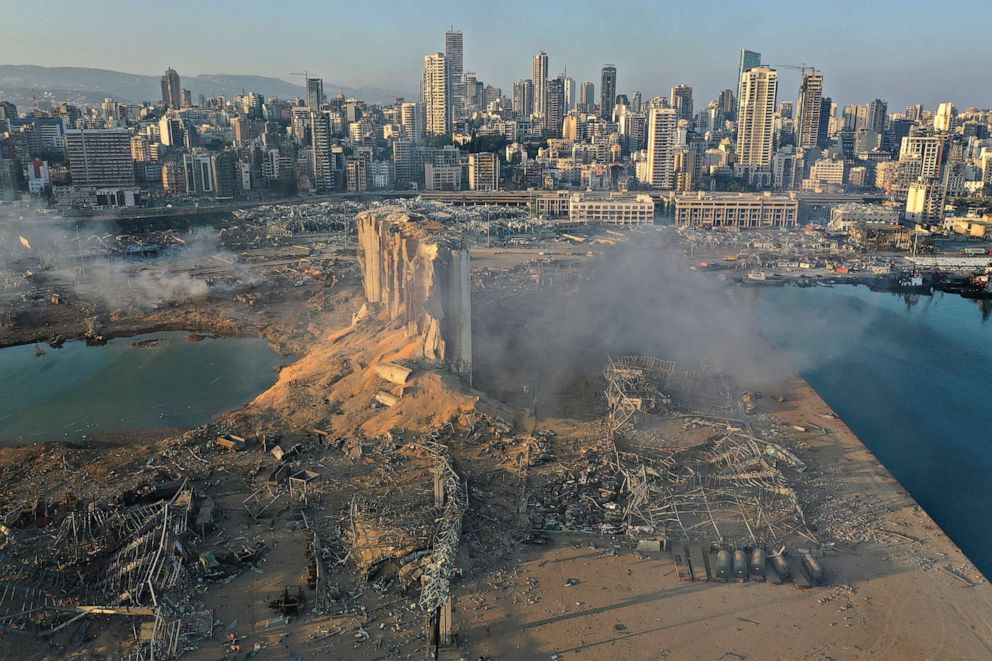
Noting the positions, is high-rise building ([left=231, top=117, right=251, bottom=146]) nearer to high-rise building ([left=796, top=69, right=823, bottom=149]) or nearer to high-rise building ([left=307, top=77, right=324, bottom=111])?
high-rise building ([left=307, top=77, right=324, bottom=111])

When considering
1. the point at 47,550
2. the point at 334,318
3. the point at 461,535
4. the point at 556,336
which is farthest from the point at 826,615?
the point at 334,318

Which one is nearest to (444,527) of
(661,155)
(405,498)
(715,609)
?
(405,498)

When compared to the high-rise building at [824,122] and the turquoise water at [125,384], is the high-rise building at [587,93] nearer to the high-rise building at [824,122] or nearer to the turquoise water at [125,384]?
the high-rise building at [824,122]

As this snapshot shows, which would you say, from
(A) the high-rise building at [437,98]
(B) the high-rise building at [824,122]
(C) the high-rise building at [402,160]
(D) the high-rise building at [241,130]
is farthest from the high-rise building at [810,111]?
(D) the high-rise building at [241,130]

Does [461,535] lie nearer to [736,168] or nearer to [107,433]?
[107,433]

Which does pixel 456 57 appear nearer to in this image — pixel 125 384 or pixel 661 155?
pixel 661 155

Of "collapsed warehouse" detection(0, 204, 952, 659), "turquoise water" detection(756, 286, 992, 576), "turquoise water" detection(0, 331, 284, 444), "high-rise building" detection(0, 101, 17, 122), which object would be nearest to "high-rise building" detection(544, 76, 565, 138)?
"high-rise building" detection(0, 101, 17, 122)
